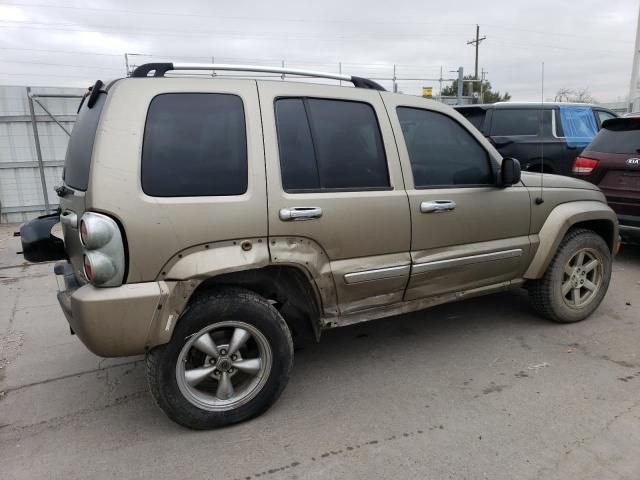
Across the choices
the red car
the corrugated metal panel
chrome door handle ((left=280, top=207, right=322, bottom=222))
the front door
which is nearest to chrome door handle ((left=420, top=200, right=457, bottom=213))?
the front door

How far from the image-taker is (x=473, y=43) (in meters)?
41.7

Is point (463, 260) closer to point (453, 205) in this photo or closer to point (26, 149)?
point (453, 205)

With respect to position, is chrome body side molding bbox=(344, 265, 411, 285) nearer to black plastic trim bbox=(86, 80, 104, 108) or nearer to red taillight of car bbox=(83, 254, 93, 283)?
red taillight of car bbox=(83, 254, 93, 283)

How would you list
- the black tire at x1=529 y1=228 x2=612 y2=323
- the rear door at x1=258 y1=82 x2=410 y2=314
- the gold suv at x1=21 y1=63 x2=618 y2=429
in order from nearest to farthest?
the gold suv at x1=21 y1=63 x2=618 y2=429
the rear door at x1=258 y1=82 x2=410 y2=314
the black tire at x1=529 y1=228 x2=612 y2=323

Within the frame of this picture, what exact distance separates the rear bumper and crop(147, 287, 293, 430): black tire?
168mm

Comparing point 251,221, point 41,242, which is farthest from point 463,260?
point 41,242

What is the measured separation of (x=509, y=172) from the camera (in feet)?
11.4

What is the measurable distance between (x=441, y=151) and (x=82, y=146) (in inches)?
91.6

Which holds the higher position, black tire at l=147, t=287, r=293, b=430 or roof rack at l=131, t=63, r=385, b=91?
roof rack at l=131, t=63, r=385, b=91

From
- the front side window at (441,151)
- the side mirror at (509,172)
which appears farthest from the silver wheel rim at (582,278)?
the front side window at (441,151)

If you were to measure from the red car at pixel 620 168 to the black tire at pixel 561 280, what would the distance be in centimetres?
168

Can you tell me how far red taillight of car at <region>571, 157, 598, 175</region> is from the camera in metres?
5.88

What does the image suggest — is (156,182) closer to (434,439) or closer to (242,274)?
(242,274)

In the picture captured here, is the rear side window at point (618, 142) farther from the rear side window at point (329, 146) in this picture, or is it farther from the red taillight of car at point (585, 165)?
the rear side window at point (329, 146)
